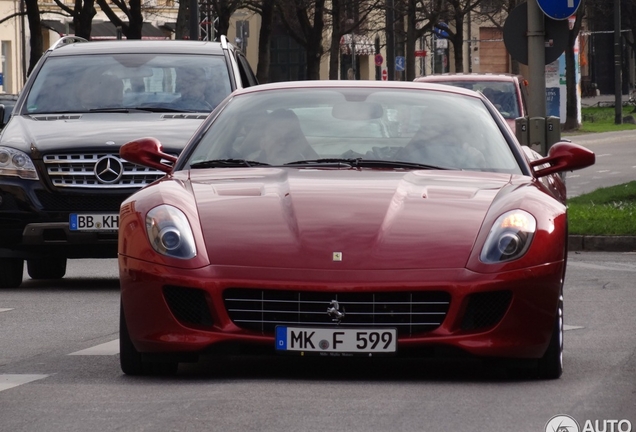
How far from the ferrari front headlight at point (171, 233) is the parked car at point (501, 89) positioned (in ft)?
53.9

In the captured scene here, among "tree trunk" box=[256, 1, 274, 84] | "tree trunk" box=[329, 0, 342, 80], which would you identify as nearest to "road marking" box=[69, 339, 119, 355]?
"tree trunk" box=[256, 1, 274, 84]

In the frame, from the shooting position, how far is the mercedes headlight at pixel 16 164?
11875 millimetres

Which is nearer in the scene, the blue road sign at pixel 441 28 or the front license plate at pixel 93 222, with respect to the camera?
the front license plate at pixel 93 222

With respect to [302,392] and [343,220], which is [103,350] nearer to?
[343,220]

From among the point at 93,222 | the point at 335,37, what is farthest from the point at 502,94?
the point at 335,37

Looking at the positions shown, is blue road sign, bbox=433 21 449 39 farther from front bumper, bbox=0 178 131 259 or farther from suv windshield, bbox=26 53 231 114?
front bumper, bbox=0 178 131 259

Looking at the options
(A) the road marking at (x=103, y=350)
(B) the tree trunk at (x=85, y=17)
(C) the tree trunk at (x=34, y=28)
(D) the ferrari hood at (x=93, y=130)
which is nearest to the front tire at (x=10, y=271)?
(D) the ferrari hood at (x=93, y=130)

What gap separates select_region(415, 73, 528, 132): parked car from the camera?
2317cm

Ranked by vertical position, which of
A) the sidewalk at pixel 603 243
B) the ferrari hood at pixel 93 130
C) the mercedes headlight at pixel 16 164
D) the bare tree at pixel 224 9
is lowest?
the sidewalk at pixel 603 243

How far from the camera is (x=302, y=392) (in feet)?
20.7

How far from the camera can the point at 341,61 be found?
89875mm

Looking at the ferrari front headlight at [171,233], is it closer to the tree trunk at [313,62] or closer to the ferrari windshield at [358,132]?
the ferrari windshield at [358,132]

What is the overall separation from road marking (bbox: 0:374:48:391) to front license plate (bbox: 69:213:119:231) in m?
4.62

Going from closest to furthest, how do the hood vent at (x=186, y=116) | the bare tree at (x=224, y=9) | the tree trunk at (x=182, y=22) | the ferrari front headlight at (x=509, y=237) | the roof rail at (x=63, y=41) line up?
the ferrari front headlight at (x=509, y=237) → the hood vent at (x=186, y=116) → the roof rail at (x=63, y=41) → the tree trunk at (x=182, y=22) → the bare tree at (x=224, y=9)
